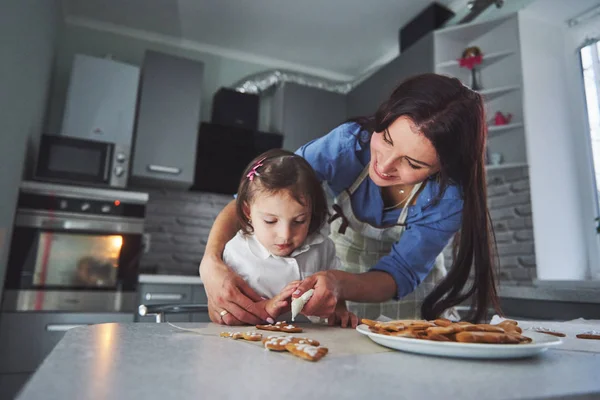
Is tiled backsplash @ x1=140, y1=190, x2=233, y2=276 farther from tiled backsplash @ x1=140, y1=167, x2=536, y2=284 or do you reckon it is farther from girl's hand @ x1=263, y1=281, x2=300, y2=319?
girl's hand @ x1=263, y1=281, x2=300, y2=319

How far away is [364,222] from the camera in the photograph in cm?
108

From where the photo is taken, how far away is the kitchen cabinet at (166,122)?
250 cm

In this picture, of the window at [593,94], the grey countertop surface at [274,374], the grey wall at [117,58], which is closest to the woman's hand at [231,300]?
the grey countertop surface at [274,374]

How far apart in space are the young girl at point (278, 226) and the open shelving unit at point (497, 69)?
1.38m

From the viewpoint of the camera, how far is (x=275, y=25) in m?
2.79

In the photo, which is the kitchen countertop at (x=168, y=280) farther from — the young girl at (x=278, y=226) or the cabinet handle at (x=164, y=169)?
the young girl at (x=278, y=226)

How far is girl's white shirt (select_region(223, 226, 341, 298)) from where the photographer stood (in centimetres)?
95

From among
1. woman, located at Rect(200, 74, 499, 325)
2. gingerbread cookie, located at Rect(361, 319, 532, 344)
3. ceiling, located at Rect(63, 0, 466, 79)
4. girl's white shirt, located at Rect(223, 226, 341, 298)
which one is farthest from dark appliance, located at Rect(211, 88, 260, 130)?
gingerbread cookie, located at Rect(361, 319, 532, 344)

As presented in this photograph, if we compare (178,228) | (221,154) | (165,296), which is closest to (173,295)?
(165,296)

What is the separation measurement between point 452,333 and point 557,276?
1687mm

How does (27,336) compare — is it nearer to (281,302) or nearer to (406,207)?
(281,302)

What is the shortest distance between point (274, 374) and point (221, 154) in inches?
95.1

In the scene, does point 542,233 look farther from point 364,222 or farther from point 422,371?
point 422,371

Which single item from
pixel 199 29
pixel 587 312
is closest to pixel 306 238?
pixel 587 312
